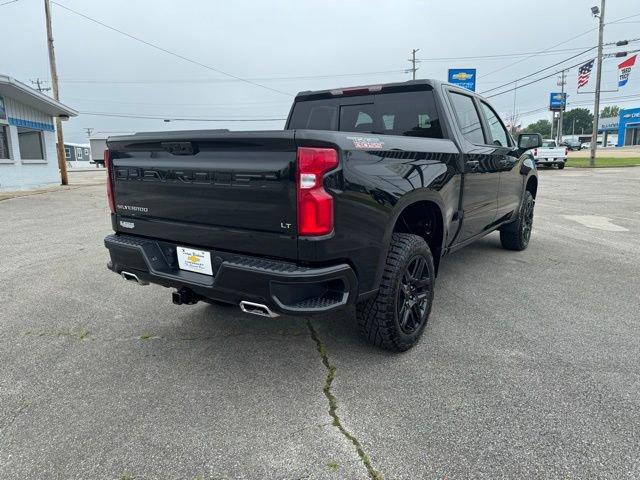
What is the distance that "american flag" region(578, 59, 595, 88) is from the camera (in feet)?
103

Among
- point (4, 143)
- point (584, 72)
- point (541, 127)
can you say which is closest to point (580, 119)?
point (541, 127)

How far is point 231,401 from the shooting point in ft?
8.70

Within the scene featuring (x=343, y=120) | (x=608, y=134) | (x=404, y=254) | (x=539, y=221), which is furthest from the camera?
(x=608, y=134)

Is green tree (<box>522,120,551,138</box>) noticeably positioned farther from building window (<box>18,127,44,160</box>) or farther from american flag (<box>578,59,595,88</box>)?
building window (<box>18,127,44,160</box>)

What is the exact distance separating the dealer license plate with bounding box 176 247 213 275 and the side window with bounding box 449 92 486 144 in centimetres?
255

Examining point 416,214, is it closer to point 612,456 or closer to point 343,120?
point 343,120

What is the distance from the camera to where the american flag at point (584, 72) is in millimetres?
31400

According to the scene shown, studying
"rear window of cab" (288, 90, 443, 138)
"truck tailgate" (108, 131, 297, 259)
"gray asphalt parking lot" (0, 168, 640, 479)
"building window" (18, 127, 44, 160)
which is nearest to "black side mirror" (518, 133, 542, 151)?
"gray asphalt parking lot" (0, 168, 640, 479)

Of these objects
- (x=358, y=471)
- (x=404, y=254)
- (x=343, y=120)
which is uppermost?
(x=343, y=120)

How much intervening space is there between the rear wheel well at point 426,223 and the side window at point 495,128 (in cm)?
180

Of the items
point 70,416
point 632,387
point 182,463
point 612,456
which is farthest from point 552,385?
point 70,416

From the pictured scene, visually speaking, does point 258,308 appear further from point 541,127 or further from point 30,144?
point 541,127

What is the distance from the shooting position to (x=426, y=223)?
12.1 feet

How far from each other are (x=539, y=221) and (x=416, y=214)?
6502 mm
